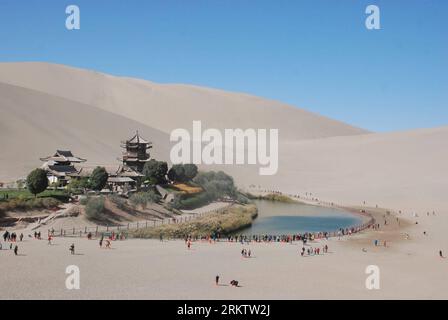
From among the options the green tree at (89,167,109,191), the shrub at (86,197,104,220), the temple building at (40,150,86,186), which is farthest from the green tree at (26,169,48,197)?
the temple building at (40,150,86,186)

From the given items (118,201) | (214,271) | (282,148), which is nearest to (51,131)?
(118,201)

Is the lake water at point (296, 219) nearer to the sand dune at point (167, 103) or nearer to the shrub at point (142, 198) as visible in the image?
the shrub at point (142, 198)

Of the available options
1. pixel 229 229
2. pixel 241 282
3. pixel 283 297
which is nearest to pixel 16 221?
pixel 229 229

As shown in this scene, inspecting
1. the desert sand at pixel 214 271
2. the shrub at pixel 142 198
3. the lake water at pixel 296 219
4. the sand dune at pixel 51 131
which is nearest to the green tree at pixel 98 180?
the shrub at pixel 142 198

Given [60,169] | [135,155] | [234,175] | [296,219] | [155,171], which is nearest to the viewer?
[296,219]

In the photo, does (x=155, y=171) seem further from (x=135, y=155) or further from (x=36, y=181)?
(x=36, y=181)

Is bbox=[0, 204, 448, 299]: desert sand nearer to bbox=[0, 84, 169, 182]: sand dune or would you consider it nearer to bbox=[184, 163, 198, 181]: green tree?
bbox=[184, 163, 198, 181]: green tree
